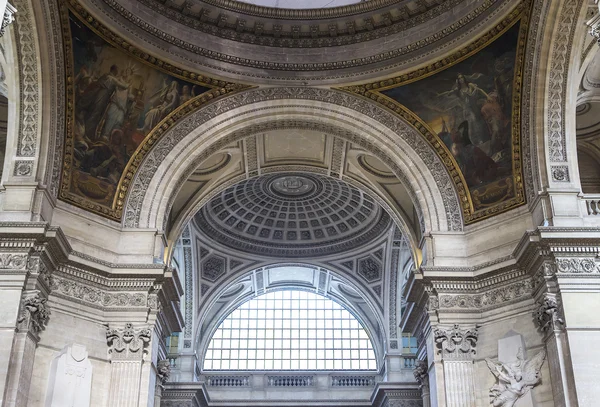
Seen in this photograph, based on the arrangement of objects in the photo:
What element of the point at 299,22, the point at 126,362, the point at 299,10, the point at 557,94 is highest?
the point at 299,10

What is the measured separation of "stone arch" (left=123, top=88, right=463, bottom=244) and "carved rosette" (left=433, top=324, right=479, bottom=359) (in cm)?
255

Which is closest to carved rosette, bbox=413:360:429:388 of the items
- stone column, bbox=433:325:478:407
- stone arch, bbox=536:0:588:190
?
stone column, bbox=433:325:478:407

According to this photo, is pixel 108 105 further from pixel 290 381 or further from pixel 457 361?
pixel 290 381

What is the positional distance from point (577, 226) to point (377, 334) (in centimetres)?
1596

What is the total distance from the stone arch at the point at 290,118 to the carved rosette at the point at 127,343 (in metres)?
2.61

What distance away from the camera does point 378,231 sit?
87.3ft

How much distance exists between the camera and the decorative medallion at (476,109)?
1622cm

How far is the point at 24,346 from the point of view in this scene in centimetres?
1333

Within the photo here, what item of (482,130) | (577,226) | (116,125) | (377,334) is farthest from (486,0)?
(377,334)

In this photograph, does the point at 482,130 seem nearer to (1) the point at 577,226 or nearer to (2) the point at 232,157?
(1) the point at 577,226

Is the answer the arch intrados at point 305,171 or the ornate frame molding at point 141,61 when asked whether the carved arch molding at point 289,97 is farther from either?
the arch intrados at point 305,171

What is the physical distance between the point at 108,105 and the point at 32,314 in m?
5.33

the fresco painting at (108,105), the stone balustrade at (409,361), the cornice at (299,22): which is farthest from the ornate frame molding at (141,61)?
the stone balustrade at (409,361)

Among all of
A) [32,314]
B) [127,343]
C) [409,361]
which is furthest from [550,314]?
[409,361]
